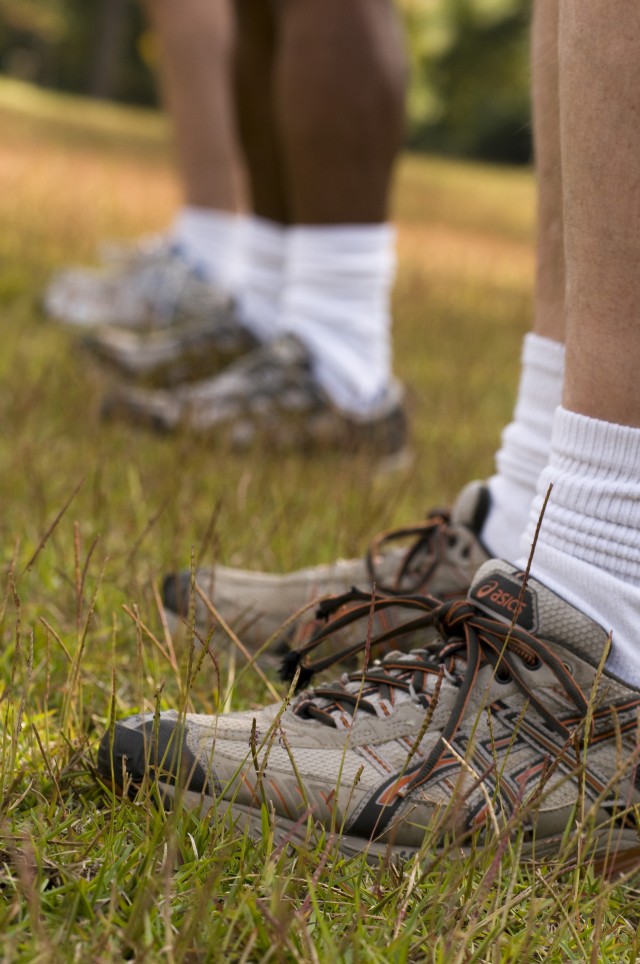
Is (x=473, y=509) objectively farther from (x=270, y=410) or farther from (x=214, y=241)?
(x=214, y=241)

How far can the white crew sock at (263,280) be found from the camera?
10.9ft

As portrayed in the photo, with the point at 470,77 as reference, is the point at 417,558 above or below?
below

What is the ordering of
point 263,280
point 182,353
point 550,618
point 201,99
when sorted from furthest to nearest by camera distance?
point 201,99
point 263,280
point 182,353
point 550,618

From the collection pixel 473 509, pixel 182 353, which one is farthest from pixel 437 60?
pixel 473 509

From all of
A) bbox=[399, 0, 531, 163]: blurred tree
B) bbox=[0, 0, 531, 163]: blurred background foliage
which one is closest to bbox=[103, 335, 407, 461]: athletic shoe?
bbox=[0, 0, 531, 163]: blurred background foliage

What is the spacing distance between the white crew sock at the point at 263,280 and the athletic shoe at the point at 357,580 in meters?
1.75

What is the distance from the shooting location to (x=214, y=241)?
4074 millimetres

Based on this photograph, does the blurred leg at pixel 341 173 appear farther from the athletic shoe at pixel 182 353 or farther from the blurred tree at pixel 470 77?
the blurred tree at pixel 470 77

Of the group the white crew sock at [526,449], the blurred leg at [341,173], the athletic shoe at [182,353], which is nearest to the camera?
the white crew sock at [526,449]

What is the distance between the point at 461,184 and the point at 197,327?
64.4 feet

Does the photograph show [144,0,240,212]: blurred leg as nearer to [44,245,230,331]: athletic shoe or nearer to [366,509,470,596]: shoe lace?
[44,245,230,331]: athletic shoe

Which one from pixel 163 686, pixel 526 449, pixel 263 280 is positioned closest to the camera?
pixel 163 686

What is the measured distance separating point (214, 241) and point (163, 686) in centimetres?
319

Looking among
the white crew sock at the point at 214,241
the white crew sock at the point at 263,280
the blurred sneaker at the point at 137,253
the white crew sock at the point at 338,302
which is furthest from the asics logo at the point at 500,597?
the blurred sneaker at the point at 137,253
